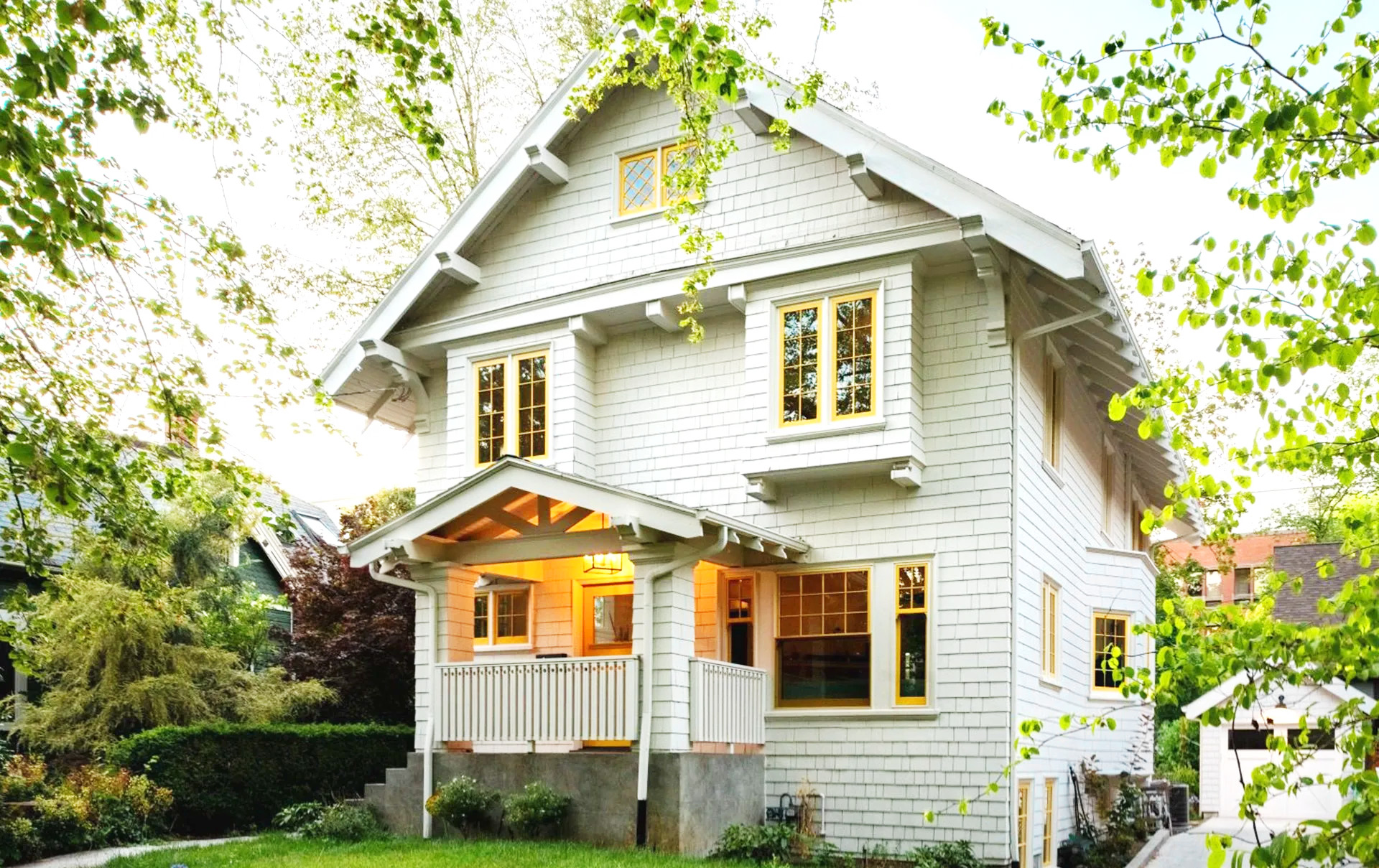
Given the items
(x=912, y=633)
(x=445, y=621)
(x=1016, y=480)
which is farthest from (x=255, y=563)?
(x=1016, y=480)

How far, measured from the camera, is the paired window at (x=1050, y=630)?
15875 millimetres

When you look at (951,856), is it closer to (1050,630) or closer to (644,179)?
(1050,630)

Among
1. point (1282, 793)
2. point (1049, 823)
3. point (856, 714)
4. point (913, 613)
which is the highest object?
point (913, 613)

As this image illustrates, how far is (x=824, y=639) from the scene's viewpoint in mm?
14703

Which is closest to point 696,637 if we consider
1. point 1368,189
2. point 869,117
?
point 1368,189

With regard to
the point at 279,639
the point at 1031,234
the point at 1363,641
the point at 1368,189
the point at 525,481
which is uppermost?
the point at 1031,234

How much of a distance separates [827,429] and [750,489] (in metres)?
1.44

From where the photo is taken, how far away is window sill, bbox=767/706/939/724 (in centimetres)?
1385

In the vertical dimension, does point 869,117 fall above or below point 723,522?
above

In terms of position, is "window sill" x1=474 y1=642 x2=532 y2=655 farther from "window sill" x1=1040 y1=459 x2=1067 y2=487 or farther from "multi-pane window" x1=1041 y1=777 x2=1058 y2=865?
"window sill" x1=1040 y1=459 x2=1067 y2=487

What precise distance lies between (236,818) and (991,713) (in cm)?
931

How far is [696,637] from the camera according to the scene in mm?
15312

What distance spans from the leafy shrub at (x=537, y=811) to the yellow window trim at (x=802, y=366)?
4.73 metres

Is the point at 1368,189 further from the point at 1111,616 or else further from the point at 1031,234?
the point at 1111,616
